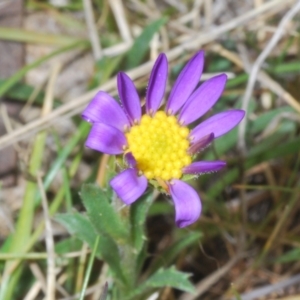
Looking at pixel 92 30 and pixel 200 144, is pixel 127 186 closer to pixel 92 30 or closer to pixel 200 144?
pixel 200 144

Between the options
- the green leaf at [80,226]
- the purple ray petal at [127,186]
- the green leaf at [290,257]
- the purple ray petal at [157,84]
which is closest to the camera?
the purple ray petal at [127,186]

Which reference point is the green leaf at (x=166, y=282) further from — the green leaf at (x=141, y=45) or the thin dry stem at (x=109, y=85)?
the green leaf at (x=141, y=45)

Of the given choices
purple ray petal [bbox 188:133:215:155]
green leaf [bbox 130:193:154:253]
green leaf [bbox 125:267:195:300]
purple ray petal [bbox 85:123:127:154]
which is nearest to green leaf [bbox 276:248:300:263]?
green leaf [bbox 125:267:195:300]

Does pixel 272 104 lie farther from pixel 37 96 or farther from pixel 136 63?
pixel 37 96

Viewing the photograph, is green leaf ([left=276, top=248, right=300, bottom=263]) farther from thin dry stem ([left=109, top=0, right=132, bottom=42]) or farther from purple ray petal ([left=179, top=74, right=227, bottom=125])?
thin dry stem ([left=109, top=0, right=132, bottom=42])

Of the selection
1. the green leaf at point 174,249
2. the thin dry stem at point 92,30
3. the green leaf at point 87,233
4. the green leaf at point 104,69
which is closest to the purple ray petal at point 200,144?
the green leaf at point 87,233
